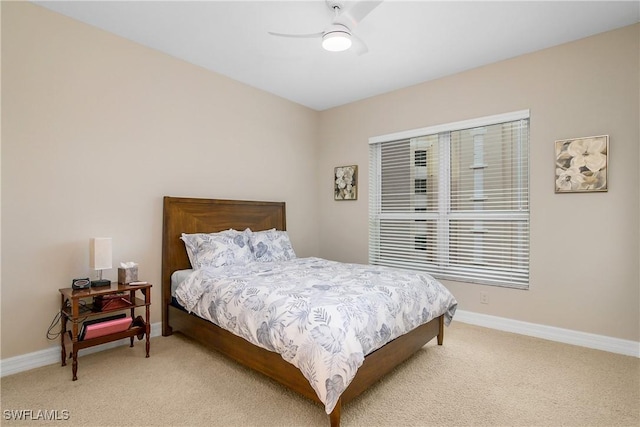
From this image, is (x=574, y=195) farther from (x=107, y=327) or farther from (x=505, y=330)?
(x=107, y=327)

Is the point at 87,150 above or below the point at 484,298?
above

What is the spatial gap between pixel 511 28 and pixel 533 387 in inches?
111

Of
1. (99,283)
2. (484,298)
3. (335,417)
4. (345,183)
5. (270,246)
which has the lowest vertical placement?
(335,417)

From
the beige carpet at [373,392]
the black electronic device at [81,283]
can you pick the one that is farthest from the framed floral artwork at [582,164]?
the black electronic device at [81,283]

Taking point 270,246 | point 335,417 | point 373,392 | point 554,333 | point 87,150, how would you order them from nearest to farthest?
point 335,417
point 373,392
point 87,150
point 554,333
point 270,246

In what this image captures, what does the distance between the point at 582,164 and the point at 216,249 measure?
3.44m

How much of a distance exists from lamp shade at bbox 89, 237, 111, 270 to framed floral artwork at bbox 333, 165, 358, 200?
294 centimetres

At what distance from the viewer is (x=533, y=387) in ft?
7.48

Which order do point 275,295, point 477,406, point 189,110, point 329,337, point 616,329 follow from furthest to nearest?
point 189,110 → point 616,329 → point 275,295 → point 477,406 → point 329,337

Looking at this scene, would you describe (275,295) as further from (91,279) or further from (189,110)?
(189,110)

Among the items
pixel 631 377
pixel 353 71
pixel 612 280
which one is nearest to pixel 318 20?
A: pixel 353 71

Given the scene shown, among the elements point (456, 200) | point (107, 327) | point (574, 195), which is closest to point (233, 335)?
point (107, 327)

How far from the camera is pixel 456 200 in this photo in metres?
3.82

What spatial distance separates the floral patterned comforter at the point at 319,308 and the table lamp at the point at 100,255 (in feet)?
2.08
